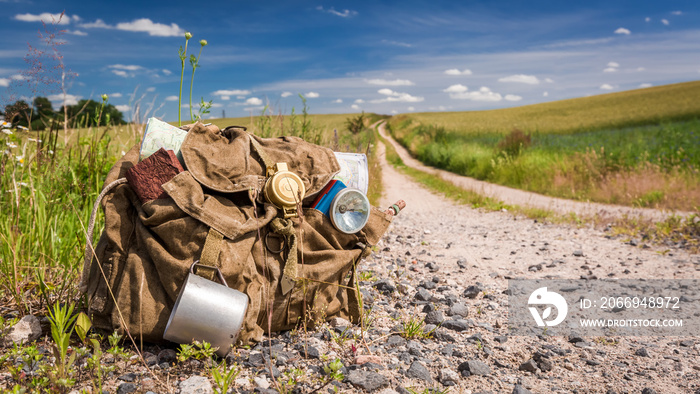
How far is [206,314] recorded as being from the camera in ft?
6.75

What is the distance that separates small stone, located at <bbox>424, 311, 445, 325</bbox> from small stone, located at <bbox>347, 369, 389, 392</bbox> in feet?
2.78

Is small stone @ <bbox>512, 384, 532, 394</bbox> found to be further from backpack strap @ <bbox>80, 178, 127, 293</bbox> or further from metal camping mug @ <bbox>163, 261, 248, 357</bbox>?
backpack strap @ <bbox>80, 178, 127, 293</bbox>

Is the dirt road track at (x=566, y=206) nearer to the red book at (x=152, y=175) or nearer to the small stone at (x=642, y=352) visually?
the small stone at (x=642, y=352)

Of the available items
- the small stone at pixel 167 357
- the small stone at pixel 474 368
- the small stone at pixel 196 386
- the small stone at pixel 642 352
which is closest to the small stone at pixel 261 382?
the small stone at pixel 196 386

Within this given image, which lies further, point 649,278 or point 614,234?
point 614,234

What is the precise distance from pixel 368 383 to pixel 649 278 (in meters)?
3.65

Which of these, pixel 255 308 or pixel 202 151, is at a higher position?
pixel 202 151

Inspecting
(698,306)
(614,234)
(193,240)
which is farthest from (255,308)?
(614,234)

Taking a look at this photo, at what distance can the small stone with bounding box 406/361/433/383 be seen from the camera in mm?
2211

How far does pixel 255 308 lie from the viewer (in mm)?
2334

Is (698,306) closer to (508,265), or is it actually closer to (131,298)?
(508,265)

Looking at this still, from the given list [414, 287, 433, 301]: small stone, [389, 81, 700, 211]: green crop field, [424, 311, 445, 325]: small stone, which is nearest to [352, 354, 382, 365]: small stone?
[424, 311, 445, 325]: small stone

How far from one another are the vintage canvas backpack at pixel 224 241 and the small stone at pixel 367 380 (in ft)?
1.74

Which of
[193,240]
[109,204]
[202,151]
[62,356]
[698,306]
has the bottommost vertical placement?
[698,306]
